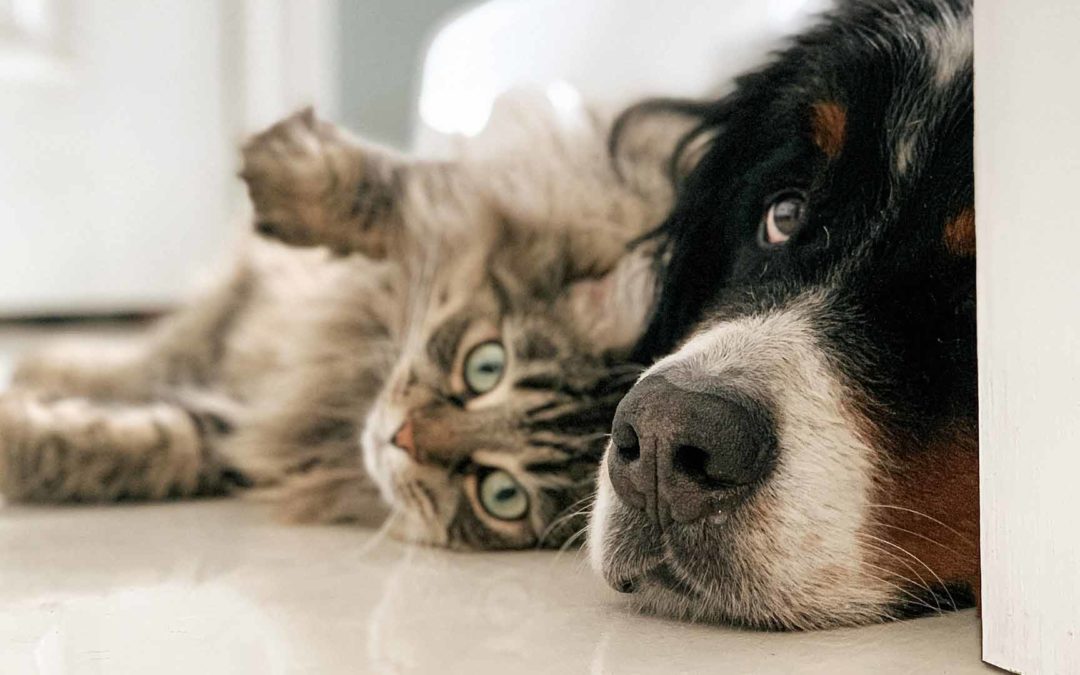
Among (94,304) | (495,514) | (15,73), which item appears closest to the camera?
(495,514)

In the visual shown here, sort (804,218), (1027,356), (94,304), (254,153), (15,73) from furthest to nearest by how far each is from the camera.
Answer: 1. (94,304)
2. (15,73)
3. (254,153)
4. (804,218)
5. (1027,356)

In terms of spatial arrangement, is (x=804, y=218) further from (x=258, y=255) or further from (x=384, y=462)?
(x=258, y=255)

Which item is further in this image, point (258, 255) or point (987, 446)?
point (258, 255)

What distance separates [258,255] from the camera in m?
1.86

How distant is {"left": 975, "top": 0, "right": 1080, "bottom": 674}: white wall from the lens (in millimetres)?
687

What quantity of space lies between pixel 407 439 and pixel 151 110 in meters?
2.09

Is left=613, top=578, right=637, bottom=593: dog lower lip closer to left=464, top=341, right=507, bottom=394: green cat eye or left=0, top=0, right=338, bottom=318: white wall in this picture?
left=464, top=341, right=507, bottom=394: green cat eye

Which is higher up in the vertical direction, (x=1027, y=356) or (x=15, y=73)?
(x=15, y=73)

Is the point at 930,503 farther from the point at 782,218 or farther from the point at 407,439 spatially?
the point at 407,439

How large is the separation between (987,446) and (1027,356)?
68 mm

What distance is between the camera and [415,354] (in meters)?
1.29

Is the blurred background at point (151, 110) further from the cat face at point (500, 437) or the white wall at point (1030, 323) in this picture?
A: the white wall at point (1030, 323)

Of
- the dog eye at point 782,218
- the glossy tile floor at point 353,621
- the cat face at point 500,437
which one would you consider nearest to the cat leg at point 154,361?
the glossy tile floor at point 353,621

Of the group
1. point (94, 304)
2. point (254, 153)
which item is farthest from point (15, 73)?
point (254, 153)
